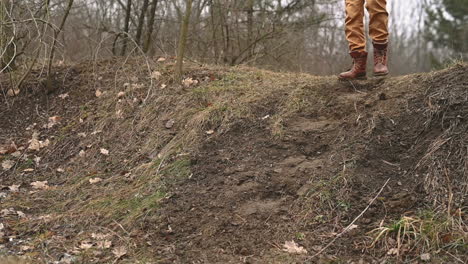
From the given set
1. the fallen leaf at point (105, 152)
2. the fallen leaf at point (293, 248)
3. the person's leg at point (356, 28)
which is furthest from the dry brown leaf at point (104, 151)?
the person's leg at point (356, 28)

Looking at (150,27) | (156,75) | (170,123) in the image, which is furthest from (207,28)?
(170,123)

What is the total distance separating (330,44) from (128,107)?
9.88 m

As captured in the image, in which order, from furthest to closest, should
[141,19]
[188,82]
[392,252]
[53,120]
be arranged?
[141,19] → [188,82] → [53,120] → [392,252]

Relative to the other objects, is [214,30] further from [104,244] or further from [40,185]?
[104,244]

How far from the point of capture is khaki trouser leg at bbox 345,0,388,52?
4.46 m

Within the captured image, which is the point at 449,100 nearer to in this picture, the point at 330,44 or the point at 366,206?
the point at 366,206

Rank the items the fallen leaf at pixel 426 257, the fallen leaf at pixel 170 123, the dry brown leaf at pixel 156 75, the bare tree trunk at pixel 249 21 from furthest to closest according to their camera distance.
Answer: the bare tree trunk at pixel 249 21, the dry brown leaf at pixel 156 75, the fallen leaf at pixel 170 123, the fallen leaf at pixel 426 257

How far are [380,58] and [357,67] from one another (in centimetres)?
24

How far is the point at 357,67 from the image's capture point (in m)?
4.66

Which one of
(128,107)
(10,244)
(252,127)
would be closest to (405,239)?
(252,127)

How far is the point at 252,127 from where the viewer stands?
4488mm

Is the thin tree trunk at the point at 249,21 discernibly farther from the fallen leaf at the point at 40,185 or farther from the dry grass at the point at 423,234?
the dry grass at the point at 423,234

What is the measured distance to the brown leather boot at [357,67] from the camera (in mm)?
4562

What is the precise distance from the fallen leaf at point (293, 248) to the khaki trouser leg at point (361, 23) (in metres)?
2.30
